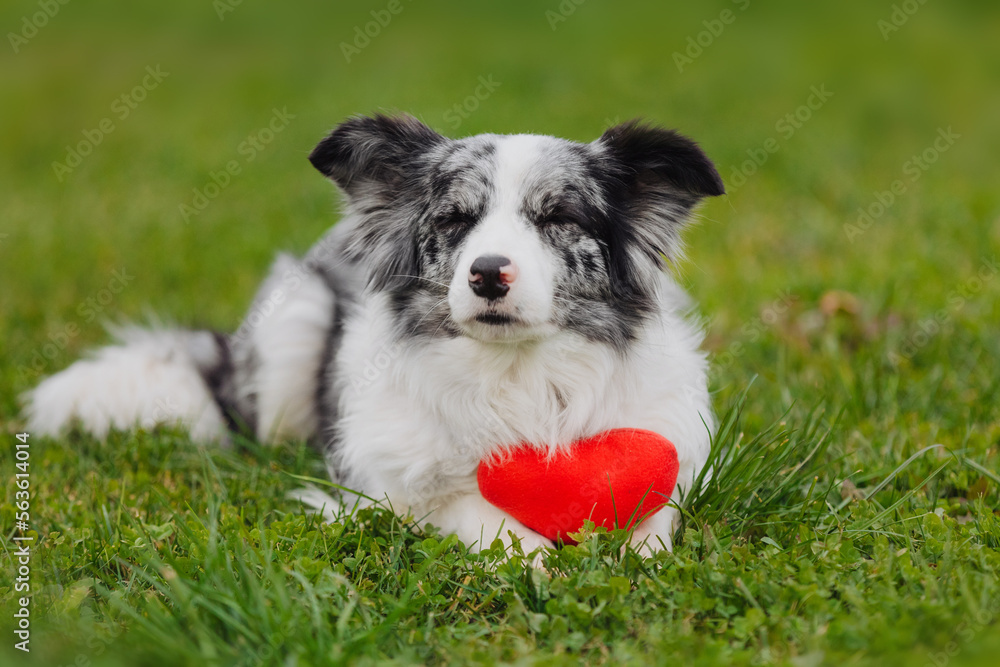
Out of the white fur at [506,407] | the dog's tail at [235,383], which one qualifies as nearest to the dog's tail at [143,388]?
the dog's tail at [235,383]

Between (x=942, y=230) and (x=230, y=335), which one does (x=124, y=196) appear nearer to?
(x=230, y=335)

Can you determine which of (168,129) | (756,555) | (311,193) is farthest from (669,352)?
(168,129)

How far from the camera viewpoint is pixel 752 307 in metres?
5.40

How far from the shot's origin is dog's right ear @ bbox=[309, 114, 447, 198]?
3209mm

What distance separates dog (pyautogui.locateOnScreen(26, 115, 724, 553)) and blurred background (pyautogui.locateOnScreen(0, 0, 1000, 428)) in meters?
0.40

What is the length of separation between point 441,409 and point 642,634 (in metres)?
1.08

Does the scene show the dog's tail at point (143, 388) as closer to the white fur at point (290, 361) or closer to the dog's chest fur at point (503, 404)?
the white fur at point (290, 361)

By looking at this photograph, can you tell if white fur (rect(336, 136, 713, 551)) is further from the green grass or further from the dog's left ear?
the dog's left ear

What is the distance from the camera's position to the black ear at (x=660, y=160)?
9.98 feet

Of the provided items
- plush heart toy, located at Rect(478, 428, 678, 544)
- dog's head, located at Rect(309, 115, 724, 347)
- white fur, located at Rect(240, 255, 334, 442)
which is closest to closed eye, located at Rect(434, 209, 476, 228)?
dog's head, located at Rect(309, 115, 724, 347)

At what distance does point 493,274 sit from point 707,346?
2639 millimetres

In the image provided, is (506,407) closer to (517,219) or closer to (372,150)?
(517,219)

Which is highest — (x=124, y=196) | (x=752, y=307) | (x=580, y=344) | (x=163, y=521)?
(x=752, y=307)

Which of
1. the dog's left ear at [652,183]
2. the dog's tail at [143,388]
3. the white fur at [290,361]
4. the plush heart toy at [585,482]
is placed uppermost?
the dog's left ear at [652,183]
